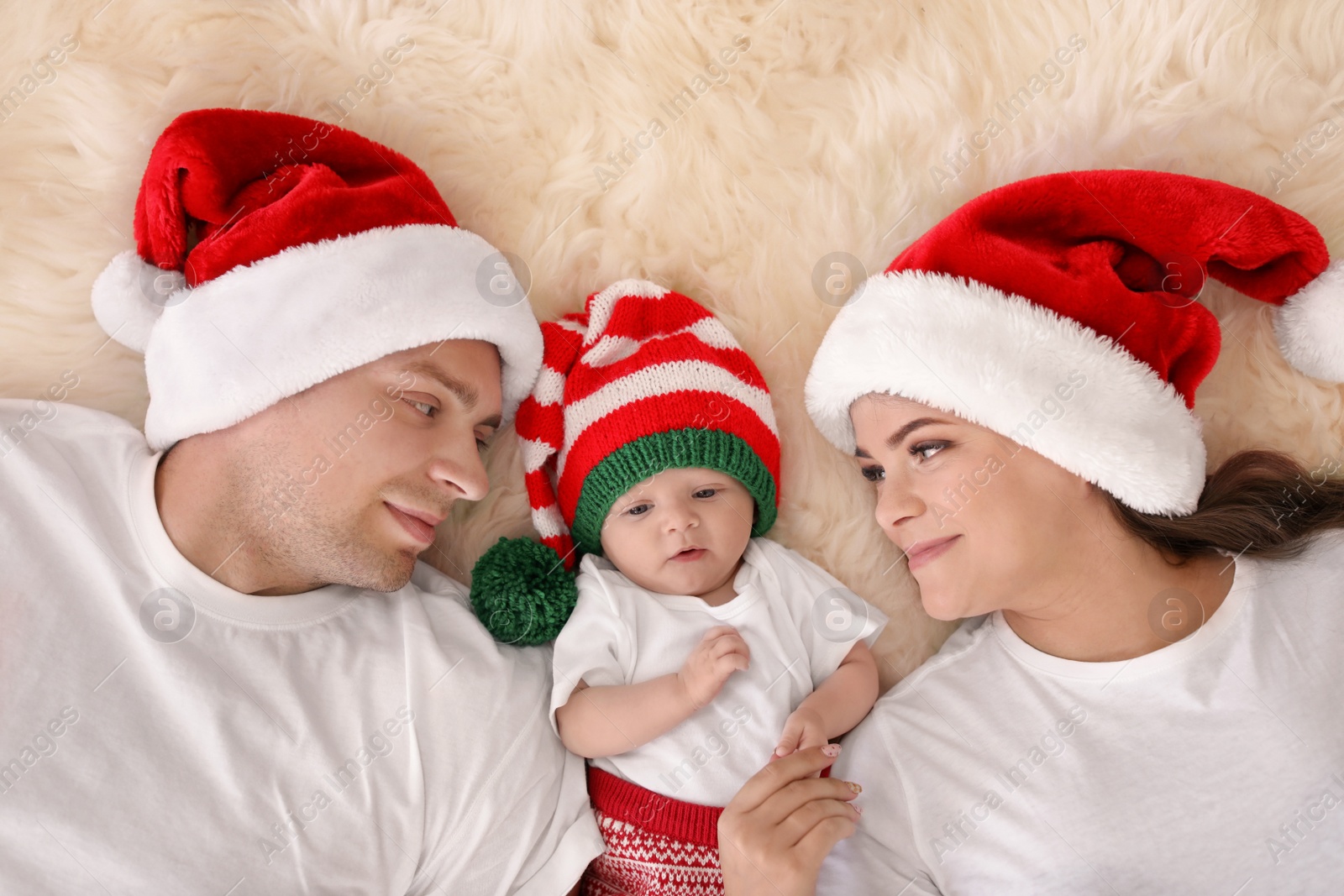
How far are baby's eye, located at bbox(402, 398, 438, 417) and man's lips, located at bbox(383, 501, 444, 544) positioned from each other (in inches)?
7.9

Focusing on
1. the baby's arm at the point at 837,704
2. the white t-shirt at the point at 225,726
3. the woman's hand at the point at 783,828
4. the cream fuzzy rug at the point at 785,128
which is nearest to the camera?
the white t-shirt at the point at 225,726

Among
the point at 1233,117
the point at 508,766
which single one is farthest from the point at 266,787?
the point at 1233,117

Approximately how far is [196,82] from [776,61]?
1332 millimetres

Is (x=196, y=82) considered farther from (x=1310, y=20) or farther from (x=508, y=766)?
(x=1310, y=20)

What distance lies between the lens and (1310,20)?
2.04 meters

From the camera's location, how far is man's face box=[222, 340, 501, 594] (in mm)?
1746

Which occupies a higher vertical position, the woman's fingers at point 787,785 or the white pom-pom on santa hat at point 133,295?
the white pom-pom on santa hat at point 133,295

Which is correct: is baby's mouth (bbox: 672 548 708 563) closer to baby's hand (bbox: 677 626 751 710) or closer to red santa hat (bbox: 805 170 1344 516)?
baby's hand (bbox: 677 626 751 710)

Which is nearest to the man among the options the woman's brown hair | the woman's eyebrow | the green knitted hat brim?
the green knitted hat brim

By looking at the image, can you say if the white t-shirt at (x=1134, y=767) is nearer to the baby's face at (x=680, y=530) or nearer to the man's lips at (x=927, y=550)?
the man's lips at (x=927, y=550)

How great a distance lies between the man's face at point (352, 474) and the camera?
1.75 meters

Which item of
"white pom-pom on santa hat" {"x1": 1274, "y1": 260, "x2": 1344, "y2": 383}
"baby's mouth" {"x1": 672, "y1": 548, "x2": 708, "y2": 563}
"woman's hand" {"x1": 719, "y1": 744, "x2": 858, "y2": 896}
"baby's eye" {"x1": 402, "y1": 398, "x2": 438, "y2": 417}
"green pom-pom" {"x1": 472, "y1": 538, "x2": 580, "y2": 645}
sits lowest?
"woman's hand" {"x1": 719, "y1": 744, "x2": 858, "y2": 896}

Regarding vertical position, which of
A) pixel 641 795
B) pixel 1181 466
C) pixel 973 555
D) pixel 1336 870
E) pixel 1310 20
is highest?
pixel 1310 20

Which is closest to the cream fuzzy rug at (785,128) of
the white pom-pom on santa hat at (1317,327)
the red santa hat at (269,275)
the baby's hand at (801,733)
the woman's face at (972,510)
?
the white pom-pom on santa hat at (1317,327)
